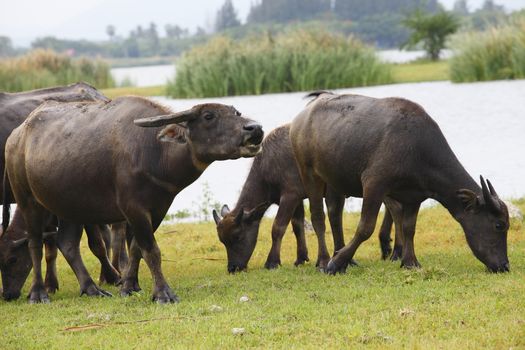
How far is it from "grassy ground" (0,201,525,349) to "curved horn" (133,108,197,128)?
1707 millimetres

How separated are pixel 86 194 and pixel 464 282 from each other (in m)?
3.84

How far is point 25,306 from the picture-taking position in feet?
32.3

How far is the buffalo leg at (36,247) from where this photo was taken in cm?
Answer: 1011

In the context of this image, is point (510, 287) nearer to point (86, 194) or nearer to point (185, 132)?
point (185, 132)

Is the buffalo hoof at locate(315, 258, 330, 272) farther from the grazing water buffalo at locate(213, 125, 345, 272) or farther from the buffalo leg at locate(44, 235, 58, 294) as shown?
the buffalo leg at locate(44, 235, 58, 294)

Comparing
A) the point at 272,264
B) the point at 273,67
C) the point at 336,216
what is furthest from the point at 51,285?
the point at 273,67

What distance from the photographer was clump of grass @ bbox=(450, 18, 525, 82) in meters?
30.8

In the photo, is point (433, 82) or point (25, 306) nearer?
point (25, 306)

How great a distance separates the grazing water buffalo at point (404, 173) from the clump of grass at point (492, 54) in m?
21.4

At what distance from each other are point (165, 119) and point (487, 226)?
357cm

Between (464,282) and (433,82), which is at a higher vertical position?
(464,282)

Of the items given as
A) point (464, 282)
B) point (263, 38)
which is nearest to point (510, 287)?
point (464, 282)

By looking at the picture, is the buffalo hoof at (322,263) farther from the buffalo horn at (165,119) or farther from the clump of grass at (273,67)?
the clump of grass at (273,67)

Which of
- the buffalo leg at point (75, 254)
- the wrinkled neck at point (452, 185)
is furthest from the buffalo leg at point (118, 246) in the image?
the wrinkled neck at point (452, 185)
